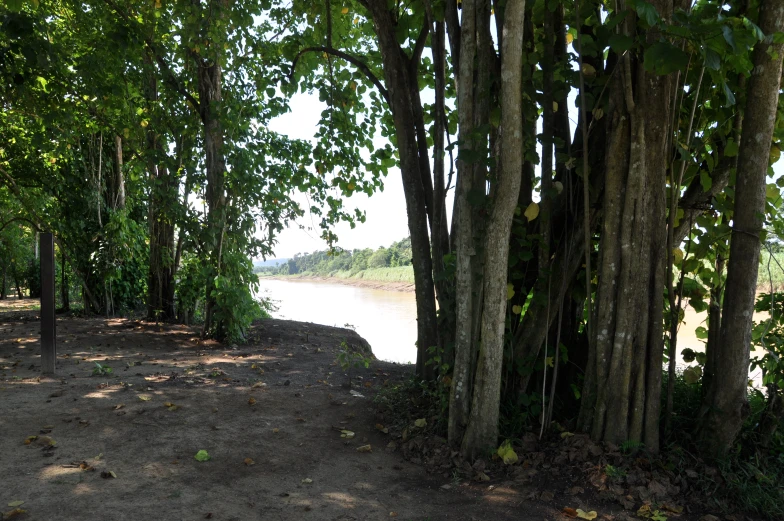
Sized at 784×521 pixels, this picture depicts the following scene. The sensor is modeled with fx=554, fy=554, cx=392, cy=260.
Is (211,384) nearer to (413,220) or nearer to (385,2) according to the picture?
(413,220)

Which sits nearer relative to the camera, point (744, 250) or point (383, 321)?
point (744, 250)

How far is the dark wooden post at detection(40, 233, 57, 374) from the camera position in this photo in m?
5.71

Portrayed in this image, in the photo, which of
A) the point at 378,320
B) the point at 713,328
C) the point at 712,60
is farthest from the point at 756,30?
the point at 378,320

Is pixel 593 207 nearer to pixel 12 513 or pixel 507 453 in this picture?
pixel 507 453

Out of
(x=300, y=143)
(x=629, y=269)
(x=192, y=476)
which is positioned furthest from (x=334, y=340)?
(x=629, y=269)

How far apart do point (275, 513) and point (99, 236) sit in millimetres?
9993

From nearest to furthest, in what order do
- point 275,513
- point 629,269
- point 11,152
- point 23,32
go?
point 275,513 → point 629,269 → point 23,32 → point 11,152

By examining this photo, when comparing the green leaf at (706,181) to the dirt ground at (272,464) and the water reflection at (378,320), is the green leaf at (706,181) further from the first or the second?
the water reflection at (378,320)

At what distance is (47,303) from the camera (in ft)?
19.0

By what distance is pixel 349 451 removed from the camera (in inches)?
165

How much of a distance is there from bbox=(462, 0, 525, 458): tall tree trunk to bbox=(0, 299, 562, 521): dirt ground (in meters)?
0.43

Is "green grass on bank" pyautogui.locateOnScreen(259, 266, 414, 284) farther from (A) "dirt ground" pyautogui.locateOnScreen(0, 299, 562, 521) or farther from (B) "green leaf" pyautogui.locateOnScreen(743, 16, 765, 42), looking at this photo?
(B) "green leaf" pyautogui.locateOnScreen(743, 16, 765, 42)

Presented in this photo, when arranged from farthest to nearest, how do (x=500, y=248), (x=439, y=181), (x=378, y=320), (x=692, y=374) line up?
(x=378, y=320) < (x=439, y=181) < (x=692, y=374) < (x=500, y=248)

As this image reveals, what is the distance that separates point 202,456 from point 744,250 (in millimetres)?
3874
